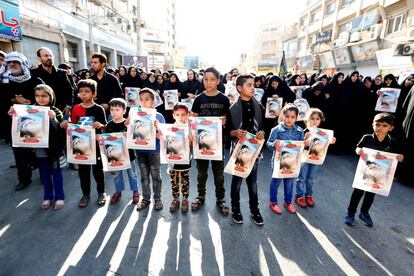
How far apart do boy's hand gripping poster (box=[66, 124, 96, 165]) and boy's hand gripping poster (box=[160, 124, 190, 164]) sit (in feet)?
3.07

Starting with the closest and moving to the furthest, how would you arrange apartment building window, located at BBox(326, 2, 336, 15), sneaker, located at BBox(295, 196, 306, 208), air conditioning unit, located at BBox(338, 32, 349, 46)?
1. sneaker, located at BBox(295, 196, 306, 208)
2. air conditioning unit, located at BBox(338, 32, 349, 46)
3. apartment building window, located at BBox(326, 2, 336, 15)

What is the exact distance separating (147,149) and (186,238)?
1191 mm

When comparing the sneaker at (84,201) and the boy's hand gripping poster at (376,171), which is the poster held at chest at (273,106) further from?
the sneaker at (84,201)

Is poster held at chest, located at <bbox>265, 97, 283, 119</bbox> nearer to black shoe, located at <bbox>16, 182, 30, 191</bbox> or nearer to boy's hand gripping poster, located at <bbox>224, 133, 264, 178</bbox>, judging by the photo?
boy's hand gripping poster, located at <bbox>224, 133, 264, 178</bbox>

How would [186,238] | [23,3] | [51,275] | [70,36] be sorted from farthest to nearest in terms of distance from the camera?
1. [70,36]
2. [23,3]
3. [186,238]
4. [51,275]

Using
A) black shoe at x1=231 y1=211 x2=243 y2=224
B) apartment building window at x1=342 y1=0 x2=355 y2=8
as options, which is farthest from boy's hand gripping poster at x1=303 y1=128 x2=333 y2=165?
apartment building window at x1=342 y1=0 x2=355 y2=8

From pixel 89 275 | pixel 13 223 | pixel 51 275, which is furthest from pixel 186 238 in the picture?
pixel 13 223

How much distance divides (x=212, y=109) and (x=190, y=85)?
472cm

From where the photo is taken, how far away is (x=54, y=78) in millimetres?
4301

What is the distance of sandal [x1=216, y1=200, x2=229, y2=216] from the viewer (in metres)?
3.36

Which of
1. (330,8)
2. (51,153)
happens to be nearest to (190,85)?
(51,153)

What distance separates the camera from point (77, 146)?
3.12 meters

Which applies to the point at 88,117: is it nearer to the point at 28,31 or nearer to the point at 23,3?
the point at 28,31

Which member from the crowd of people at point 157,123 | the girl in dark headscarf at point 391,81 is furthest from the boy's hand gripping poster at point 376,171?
the girl in dark headscarf at point 391,81
